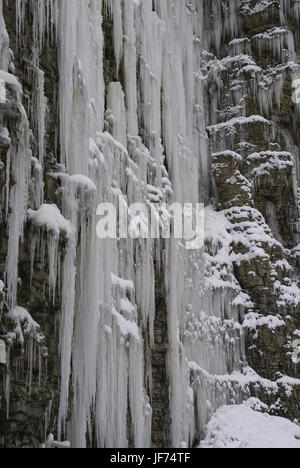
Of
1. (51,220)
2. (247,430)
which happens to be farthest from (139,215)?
(247,430)

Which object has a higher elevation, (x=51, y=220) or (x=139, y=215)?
(x=139, y=215)

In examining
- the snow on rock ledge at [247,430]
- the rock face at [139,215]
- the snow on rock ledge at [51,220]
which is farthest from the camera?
the snow on rock ledge at [247,430]

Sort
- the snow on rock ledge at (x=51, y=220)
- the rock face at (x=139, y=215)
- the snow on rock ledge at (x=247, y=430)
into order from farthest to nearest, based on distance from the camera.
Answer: the snow on rock ledge at (x=247, y=430)
the snow on rock ledge at (x=51, y=220)
the rock face at (x=139, y=215)

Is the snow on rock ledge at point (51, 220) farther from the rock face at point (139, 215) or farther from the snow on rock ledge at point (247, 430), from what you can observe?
the snow on rock ledge at point (247, 430)

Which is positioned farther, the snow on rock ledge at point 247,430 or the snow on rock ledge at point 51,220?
the snow on rock ledge at point 247,430

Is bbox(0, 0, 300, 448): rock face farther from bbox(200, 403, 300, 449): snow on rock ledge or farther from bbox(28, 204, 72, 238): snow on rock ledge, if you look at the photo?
bbox(200, 403, 300, 449): snow on rock ledge

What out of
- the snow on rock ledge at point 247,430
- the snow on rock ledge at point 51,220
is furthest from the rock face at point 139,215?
the snow on rock ledge at point 247,430

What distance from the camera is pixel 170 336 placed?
11711mm

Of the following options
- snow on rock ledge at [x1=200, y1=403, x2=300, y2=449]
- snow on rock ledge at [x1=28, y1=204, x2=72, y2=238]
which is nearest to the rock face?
snow on rock ledge at [x1=28, y1=204, x2=72, y2=238]

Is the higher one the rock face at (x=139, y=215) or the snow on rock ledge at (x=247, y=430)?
the rock face at (x=139, y=215)

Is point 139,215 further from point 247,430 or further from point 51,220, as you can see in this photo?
point 247,430

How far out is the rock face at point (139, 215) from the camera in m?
7.09

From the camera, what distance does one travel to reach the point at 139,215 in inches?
436

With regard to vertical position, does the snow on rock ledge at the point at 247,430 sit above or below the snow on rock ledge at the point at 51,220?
below
